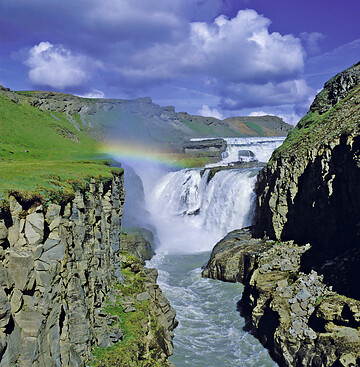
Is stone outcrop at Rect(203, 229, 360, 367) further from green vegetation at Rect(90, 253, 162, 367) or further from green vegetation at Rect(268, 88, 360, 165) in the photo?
green vegetation at Rect(268, 88, 360, 165)

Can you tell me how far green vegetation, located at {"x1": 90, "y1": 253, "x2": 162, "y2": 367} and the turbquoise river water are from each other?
4.89 m

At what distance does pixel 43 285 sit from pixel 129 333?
30.3 ft

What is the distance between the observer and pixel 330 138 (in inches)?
1141

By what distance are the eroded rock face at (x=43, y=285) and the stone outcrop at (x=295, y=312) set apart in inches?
474

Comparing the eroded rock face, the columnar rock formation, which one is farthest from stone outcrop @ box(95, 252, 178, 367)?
the columnar rock formation

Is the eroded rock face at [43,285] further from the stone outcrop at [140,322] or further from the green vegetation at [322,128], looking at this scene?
the green vegetation at [322,128]

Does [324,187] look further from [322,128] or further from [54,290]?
[54,290]

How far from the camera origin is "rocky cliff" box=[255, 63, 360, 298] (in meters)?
23.8

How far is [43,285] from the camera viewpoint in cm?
901

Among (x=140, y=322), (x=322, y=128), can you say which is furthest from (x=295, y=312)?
(x=322, y=128)

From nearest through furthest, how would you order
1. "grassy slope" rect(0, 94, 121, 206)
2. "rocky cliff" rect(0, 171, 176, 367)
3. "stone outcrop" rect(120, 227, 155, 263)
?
"rocky cliff" rect(0, 171, 176, 367), "stone outcrop" rect(120, 227, 155, 263), "grassy slope" rect(0, 94, 121, 206)

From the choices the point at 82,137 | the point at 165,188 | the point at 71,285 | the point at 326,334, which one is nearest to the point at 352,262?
the point at 326,334

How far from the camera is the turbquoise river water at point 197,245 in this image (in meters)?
23.3

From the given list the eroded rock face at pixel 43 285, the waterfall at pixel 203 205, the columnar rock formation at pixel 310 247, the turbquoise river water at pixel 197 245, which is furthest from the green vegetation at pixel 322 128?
the eroded rock face at pixel 43 285
